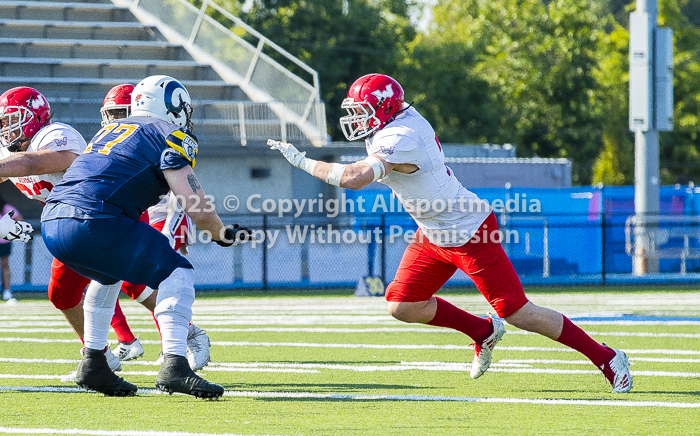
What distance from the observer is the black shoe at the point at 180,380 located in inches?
183

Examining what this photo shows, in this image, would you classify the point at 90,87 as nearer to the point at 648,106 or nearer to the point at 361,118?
the point at 648,106

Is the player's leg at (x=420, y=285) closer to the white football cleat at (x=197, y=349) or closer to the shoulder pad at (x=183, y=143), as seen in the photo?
the white football cleat at (x=197, y=349)

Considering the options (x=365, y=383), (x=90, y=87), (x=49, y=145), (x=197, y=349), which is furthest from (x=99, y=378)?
(x=90, y=87)

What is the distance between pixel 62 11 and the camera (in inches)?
940

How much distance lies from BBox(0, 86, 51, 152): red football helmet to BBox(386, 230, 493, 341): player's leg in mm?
2369

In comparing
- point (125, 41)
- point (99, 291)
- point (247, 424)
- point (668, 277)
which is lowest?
point (668, 277)

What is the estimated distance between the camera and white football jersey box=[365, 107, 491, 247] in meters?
5.39

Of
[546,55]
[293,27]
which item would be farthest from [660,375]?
[546,55]

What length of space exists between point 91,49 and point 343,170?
62.6ft

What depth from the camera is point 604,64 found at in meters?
42.0

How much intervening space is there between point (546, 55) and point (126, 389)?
38.7 meters

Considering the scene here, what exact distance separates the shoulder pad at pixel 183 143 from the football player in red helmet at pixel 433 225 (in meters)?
0.58

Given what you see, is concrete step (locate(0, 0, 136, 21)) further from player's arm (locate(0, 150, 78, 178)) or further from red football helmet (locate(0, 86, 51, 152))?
player's arm (locate(0, 150, 78, 178))

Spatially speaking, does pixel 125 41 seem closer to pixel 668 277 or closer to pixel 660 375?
pixel 668 277
